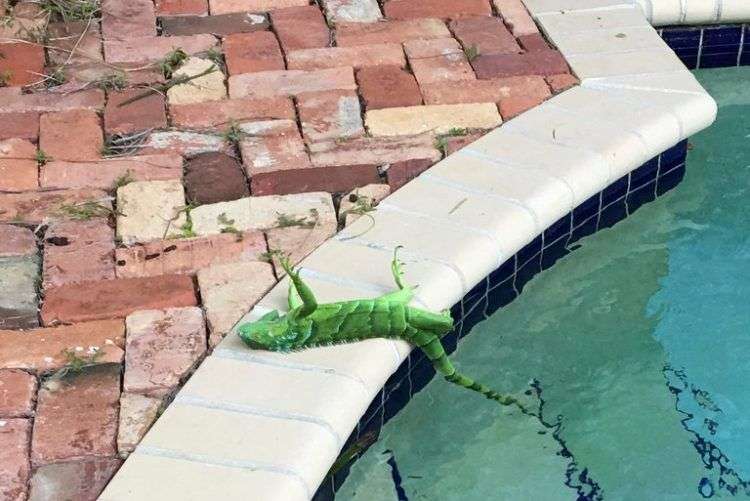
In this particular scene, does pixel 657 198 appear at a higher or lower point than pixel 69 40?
lower

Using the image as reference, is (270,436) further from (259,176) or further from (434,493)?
(259,176)

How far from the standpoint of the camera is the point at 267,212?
3.41 meters

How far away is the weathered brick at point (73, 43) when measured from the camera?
412cm

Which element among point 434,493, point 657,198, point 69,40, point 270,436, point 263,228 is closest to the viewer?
point 270,436

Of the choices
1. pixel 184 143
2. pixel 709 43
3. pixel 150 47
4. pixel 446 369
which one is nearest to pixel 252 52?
pixel 150 47

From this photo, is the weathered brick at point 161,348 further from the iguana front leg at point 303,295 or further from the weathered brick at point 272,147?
the weathered brick at point 272,147

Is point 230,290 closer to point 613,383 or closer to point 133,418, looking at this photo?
point 133,418

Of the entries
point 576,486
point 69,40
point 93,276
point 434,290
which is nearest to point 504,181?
point 434,290

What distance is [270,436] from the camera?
264 centimetres

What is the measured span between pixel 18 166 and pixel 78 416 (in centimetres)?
111

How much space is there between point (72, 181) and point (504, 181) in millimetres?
1223

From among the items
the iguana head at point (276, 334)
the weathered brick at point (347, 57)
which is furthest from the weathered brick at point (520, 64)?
the iguana head at point (276, 334)

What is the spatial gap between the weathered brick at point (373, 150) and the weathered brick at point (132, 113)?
51cm

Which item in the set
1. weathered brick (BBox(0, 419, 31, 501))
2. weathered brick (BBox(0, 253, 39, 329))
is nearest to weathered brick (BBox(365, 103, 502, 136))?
weathered brick (BBox(0, 253, 39, 329))
